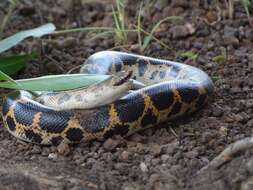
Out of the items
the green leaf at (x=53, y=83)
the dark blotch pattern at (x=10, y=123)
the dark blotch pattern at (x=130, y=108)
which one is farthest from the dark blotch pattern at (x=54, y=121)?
the dark blotch pattern at (x=130, y=108)

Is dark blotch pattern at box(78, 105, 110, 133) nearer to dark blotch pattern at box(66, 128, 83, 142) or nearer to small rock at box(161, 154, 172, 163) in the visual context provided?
dark blotch pattern at box(66, 128, 83, 142)

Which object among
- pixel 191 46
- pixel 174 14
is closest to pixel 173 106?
pixel 191 46

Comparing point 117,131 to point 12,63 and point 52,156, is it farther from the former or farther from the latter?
point 12,63

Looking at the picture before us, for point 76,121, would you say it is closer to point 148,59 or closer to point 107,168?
point 107,168

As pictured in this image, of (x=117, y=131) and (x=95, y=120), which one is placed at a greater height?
(x=95, y=120)

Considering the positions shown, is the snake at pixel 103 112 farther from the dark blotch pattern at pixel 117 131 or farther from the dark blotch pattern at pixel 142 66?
the dark blotch pattern at pixel 142 66

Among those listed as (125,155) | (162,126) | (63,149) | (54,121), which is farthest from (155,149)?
(54,121)

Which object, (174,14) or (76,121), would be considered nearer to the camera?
(76,121)
